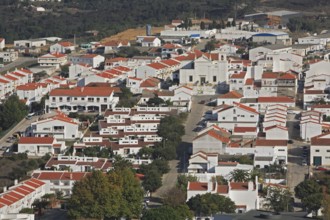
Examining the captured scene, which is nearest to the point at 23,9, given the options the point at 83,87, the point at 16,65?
the point at 16,65

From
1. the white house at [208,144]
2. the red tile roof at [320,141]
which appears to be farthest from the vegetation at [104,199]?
the red tile roof at [320,141]

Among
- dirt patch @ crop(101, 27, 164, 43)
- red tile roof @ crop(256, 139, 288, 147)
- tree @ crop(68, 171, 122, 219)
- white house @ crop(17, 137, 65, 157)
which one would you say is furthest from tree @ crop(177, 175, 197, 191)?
dirt patch @ crop(101, 27, 164, 43)

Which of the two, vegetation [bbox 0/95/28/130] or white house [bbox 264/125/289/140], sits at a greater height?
vegetation [bbox 0/95/28/130]

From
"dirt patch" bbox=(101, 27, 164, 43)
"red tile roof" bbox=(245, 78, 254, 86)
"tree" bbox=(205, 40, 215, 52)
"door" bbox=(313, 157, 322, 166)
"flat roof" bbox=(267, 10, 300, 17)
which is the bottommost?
"door" bbox=(313, 157, 322, 166)

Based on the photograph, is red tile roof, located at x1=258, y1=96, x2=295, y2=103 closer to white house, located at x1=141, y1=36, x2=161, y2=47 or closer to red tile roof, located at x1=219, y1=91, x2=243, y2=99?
red tile roof, located at x1=219, y1=91, x2=243, y2=99

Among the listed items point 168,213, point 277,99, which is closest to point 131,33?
point 277,99

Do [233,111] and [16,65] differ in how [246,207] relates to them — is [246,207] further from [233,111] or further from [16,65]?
[16,65]

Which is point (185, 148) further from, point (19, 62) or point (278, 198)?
point (19, 62)
